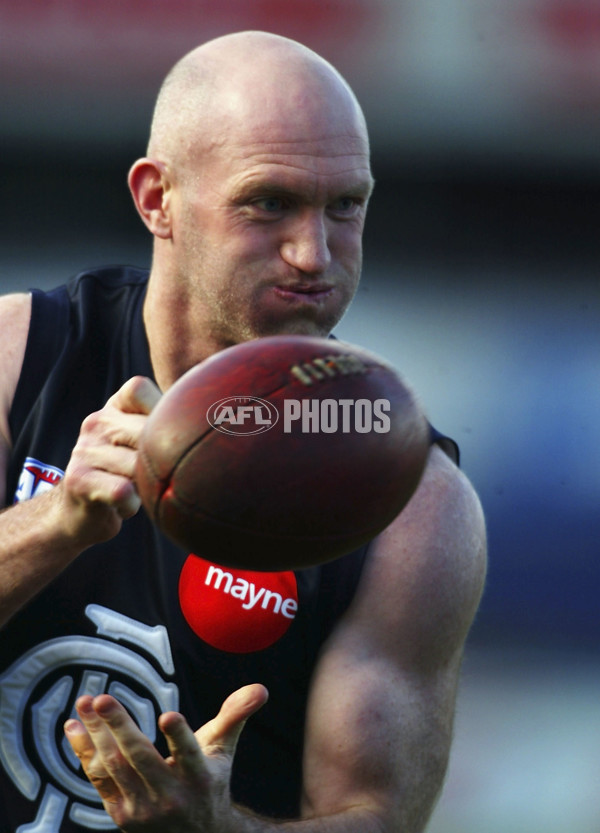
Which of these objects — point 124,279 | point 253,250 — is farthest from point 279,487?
point 124,279

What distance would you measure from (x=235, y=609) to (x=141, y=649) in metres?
0.20

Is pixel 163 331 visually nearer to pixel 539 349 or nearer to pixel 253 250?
pixel 253 250

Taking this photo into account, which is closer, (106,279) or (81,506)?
(81,506)

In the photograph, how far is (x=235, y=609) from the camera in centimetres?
248

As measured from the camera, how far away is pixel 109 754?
1.86 metres

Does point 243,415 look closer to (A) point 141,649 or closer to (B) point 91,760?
(B) point 91,760

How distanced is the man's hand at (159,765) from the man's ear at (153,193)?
1.14 metres

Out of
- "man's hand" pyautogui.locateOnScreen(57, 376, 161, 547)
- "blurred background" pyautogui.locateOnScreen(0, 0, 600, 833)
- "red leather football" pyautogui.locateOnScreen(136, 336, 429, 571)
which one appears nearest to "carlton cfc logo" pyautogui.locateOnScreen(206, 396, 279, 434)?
"red leather football" pyautogui.locateOnScreen(136, 336, 429, 571)

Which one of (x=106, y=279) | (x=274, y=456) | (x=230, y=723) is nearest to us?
(x=274, y=456)

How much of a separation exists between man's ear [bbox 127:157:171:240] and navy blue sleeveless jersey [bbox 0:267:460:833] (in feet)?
1.52

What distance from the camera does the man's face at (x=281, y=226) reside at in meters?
2.38

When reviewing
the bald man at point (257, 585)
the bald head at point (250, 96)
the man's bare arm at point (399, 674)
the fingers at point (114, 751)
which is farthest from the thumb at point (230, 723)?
the bald head at point (250, 96)

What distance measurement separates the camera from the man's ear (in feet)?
8.74

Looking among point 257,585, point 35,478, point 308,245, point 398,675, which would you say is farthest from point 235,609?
point 308,245
